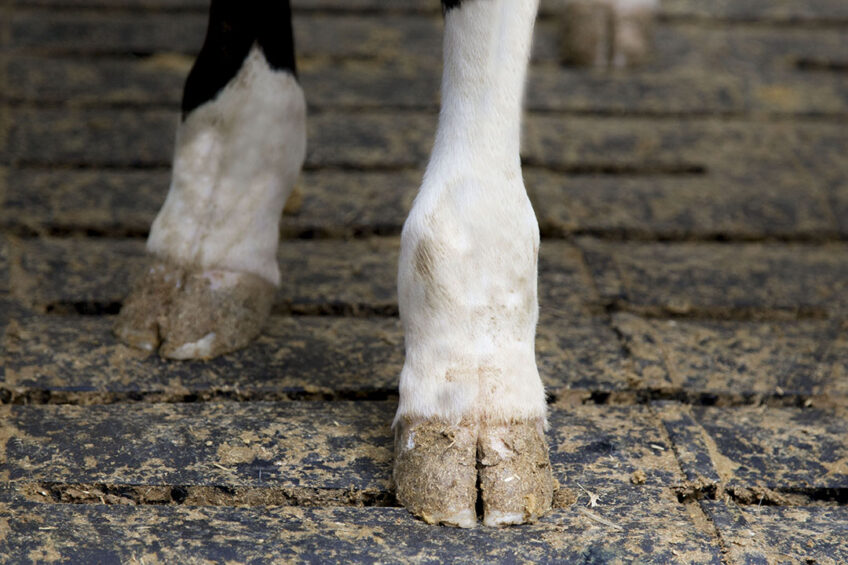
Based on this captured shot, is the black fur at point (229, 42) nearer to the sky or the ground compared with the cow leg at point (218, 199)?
nearer to the sky

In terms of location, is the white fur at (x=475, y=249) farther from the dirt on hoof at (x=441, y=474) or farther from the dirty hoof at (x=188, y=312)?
the dirty hoof at (x=188, y=312)

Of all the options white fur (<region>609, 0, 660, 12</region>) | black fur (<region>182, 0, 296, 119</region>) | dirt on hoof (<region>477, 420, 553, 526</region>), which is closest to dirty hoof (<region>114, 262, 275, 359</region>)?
black fur (<region>182, 0, 296, 119</region>)

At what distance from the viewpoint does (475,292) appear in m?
1.21

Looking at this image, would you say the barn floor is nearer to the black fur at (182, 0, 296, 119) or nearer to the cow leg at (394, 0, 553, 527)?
the cow leg at (394, 0, 553, 527)

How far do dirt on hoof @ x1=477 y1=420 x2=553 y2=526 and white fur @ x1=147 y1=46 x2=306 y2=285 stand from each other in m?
0.52

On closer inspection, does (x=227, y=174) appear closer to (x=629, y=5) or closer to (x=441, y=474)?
(x=441, y=474)

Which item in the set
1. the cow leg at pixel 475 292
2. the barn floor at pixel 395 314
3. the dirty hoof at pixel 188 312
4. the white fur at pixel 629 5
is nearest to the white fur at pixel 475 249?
the cow leg at pixel 475 292

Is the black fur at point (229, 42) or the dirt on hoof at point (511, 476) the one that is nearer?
the dirt on hoof at point (511, 476)

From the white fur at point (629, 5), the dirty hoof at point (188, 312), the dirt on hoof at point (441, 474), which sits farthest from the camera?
the white fur at point (629, 5)

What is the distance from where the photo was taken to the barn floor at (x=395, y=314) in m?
1.17

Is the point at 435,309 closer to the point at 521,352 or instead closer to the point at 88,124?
the point at 521,352

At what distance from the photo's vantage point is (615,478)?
1.26 m

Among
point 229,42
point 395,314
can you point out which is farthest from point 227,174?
point 395,314

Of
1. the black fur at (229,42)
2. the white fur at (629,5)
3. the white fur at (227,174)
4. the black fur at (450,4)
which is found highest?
the white fur at (629,5)
